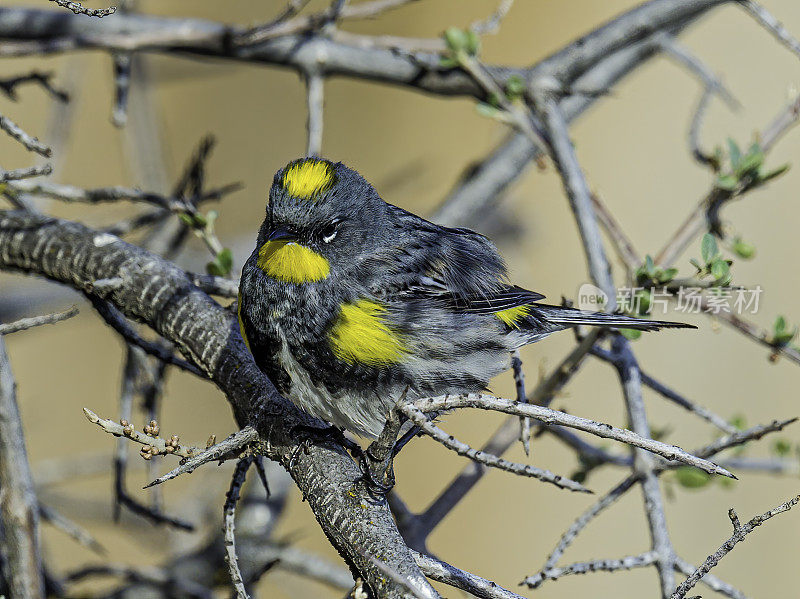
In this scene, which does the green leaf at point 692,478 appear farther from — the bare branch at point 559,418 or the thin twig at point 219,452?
the thin twig at point 219,452

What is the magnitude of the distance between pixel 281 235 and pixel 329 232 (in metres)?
0.21

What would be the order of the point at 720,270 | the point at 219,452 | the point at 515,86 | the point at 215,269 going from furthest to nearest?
the point at 515,86 < the point at 215,269 < the point at 720,270 < the point at 219,452

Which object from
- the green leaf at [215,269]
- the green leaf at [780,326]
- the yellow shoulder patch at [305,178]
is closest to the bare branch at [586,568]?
the green leaf at [780,326]

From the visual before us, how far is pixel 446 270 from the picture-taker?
2893 mm

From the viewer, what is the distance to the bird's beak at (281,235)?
2645mm

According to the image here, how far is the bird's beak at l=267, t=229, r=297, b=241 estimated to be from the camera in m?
2.64

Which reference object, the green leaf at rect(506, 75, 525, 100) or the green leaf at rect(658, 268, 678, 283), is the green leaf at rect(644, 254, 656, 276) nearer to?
the green leaf at rect(658, 268, 678, 283)

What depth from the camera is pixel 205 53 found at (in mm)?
3686

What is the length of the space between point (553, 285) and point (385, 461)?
185 inches

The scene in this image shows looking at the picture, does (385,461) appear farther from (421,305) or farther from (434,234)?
(434,234)

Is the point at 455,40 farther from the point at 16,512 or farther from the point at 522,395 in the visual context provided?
the point at 16,512

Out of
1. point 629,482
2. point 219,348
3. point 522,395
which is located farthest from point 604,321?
point 219,348

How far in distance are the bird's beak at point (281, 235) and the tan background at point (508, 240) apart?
167cm

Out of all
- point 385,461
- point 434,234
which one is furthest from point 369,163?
point 385,461
